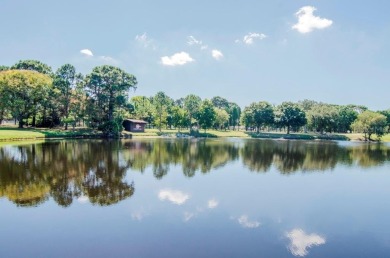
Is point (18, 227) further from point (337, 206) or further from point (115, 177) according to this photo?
point (337, 206)

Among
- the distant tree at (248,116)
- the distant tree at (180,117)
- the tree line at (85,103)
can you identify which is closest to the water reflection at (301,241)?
the tree line at (85,103)

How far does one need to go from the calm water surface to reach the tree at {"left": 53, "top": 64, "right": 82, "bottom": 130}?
161 feet

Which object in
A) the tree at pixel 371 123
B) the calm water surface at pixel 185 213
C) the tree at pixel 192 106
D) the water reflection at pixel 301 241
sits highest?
the tree at pixel 192 106

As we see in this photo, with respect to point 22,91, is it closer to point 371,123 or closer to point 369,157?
point 369,157

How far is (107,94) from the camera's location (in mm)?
71562

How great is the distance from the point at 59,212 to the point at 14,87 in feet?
199

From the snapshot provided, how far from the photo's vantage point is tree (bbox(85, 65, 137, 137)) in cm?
6719

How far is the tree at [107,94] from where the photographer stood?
67.2 meters

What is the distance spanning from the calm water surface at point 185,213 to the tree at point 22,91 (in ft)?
151

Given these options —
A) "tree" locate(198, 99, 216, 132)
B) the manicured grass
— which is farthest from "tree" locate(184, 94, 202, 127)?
the manicured grass

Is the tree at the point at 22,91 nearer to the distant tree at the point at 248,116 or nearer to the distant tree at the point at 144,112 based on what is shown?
the distant tree at the point at 144,112

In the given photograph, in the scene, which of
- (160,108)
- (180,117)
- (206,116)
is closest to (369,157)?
(206,116)

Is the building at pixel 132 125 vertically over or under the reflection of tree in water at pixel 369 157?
over

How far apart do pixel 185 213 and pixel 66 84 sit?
212 ft
